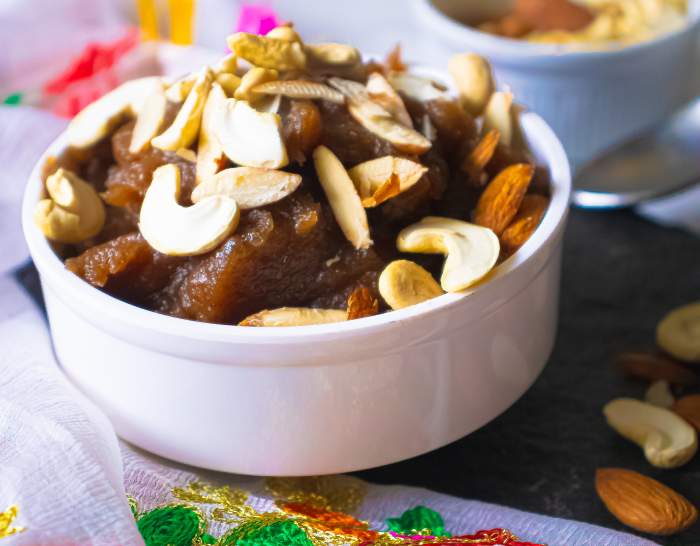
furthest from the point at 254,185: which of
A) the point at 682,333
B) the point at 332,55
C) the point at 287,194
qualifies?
the point at 682,333

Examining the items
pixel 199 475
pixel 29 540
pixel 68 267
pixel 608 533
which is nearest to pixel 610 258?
pixel 608 533

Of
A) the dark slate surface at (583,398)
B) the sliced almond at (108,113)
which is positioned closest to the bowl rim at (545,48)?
the dark slate surface at (583,398)

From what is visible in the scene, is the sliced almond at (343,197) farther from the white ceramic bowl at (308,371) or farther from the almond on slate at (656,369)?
the almond on slate at (656,369)

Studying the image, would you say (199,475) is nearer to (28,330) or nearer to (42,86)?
(28,330)

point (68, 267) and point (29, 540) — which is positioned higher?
point (68, 267)

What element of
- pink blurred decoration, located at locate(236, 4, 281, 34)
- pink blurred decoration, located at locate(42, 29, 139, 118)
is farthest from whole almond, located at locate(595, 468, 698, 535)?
pink blurred decoration, located at locate(42, 29, 139, 118)

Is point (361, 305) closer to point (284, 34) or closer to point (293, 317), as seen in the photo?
point (293, 317)

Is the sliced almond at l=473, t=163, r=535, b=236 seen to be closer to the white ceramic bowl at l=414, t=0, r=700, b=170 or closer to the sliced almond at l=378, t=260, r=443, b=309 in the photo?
the sliced almond at l=378, t=260, r=443, b=309
